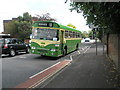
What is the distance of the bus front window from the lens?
13.8 m

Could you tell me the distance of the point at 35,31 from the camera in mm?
14273

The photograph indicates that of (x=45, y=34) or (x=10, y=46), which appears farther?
(x=10, y=46)

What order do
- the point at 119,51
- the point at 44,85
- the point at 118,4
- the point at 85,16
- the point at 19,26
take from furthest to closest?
1. the point at 19,26
2. the point at 85,16
3. the point at 119,51
4. the point at 44,85
5. the point at 118,4

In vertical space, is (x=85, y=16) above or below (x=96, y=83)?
above

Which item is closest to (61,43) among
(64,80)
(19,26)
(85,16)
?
(85,16)

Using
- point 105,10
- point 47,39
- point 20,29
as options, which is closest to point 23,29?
point 20,29

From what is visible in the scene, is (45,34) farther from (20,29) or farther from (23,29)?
(23,29)

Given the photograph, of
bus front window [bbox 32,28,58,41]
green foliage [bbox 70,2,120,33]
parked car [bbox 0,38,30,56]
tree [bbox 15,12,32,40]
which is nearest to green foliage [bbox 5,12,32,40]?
tree [bbox 15,12,32,40]

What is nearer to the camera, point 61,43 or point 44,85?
point 44,85

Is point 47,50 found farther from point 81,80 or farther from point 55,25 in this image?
point 81,80

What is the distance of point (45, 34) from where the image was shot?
14.0 meters

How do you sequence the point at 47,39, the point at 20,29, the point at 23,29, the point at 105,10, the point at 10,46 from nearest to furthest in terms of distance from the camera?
the point at 105,10
the point at 47,39
the point at 10,46
the point at 20,29
the point at 23,29

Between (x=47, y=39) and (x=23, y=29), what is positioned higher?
(x=23, y=29)

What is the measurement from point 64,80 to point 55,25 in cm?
733
